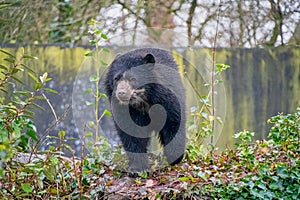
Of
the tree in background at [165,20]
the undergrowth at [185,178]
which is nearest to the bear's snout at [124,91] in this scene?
the undergrowth at [185,178]

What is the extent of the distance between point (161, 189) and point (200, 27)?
3.87 meters

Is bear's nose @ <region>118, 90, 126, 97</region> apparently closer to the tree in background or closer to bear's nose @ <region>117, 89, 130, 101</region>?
bear's nose @ <region>117, 89, 130, 101</region>

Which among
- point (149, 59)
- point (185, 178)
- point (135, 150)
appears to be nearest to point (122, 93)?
point (149, 59)

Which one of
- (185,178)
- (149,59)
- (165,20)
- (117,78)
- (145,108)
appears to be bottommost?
(185,178)

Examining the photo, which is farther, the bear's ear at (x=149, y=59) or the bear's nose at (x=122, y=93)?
the bear's ear at (x=149, y=59)

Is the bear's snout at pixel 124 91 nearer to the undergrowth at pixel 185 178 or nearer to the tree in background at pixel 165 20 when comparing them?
the undergrowth at pixel 185 178

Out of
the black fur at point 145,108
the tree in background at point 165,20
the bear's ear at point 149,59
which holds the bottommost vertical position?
the black fur at point 145,108

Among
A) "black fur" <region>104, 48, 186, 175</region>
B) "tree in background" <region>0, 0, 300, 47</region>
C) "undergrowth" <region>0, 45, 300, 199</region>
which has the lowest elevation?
"undergrowth" <region>0, 45, 300, 199</region>

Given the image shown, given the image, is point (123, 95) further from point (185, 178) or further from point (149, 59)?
point (185, 178)

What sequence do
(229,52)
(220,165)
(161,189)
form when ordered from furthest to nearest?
1. (229,52)
2. (220,165)
3. (161,189)

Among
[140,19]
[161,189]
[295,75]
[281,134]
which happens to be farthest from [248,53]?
[161,189]

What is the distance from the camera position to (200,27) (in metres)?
6.64

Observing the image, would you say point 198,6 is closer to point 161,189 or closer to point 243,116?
point 243,116

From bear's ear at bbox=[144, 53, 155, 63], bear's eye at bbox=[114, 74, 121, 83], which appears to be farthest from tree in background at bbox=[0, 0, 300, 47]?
bear's eye at bbox=[114, 74, 121, 83]
